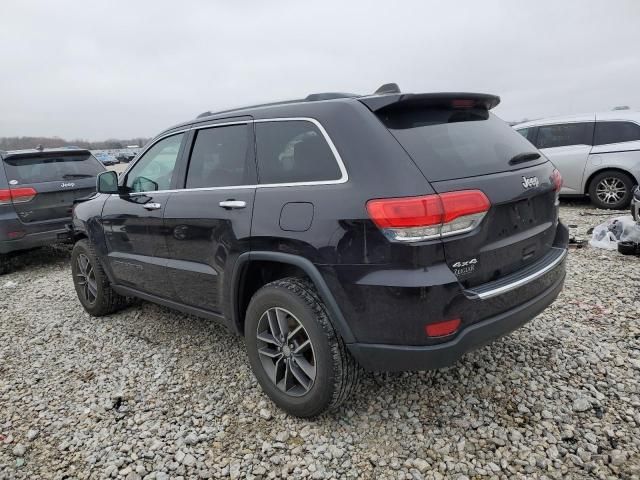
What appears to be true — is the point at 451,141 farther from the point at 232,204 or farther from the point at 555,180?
the point at 232,204

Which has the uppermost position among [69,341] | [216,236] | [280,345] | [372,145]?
[372,145]

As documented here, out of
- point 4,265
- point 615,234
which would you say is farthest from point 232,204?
point 4,265

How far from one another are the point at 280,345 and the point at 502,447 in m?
1.28

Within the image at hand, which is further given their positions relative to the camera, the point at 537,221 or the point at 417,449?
the point at 537,221

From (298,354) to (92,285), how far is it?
2.86 metres

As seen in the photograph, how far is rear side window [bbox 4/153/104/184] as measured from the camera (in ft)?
20.2

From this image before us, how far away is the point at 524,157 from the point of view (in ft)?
8.75

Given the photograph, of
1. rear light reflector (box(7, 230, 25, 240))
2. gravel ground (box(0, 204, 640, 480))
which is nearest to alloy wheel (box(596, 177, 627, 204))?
Answer: gravel ground (box(0, 204, 640, 480))

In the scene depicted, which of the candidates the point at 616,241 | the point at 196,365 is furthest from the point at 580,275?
the point at 196,365

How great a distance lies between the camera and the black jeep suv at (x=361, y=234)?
2.10 m

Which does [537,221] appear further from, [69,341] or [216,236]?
[69,341]

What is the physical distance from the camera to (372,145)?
7.34 feet

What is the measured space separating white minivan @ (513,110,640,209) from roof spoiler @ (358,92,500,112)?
591 cm

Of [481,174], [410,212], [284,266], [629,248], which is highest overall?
[481,174]
